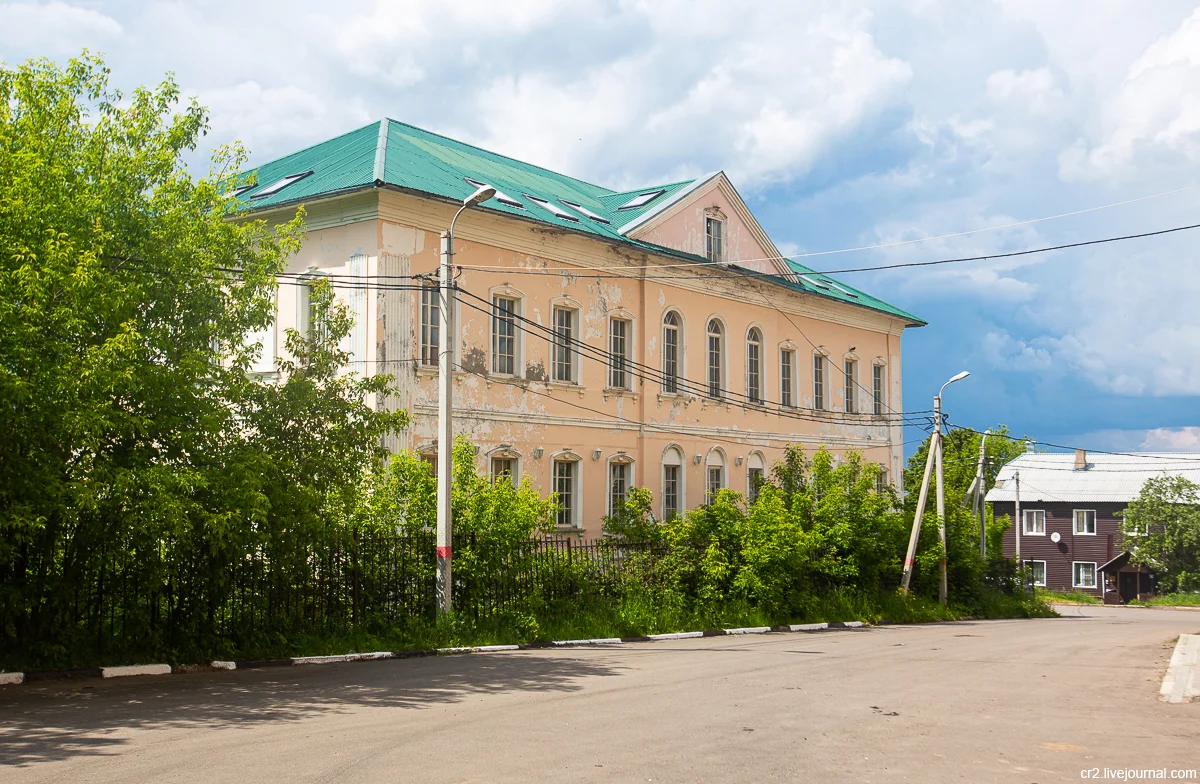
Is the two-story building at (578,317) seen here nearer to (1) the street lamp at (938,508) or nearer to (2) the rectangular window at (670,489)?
(2) the rectangular window at (670,489)

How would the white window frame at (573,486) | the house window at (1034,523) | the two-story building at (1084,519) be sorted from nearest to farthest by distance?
the white window frame at (573,486)
the two-story building at (1084,519)
the house window at (1034,523)

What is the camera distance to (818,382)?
1391 inches

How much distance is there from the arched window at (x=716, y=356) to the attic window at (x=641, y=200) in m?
3.68

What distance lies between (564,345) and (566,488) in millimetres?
3313

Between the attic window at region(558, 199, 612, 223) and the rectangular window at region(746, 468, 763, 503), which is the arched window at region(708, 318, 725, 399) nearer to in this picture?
the rectangular window at region(746, 468, 763, 503)

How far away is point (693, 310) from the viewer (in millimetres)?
29922

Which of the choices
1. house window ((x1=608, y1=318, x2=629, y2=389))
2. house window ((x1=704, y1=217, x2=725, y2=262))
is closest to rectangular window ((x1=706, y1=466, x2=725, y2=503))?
house window ((x1=608, y1=318, x2=629, y2=389))

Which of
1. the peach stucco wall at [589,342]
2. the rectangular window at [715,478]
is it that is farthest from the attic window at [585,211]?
the rectangular window at [715,478]

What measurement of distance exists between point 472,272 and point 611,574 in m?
6.96

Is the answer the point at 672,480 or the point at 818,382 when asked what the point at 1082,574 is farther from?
the point at 672,480

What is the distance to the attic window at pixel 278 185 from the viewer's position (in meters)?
24.0

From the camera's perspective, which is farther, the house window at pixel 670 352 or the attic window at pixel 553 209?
the house window at pixel 670 352

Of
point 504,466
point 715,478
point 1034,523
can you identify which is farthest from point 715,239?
point 1034,523

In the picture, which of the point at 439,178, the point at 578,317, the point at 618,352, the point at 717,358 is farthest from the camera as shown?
the point at 717,358
